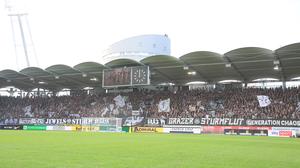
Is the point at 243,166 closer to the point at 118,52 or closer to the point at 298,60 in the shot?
the point at 298,60

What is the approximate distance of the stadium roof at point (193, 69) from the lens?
138 ft

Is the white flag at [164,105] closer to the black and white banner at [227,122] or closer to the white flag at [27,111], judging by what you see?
the black and white banner at [227,122]

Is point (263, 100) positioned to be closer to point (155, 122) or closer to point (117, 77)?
point (155, 122)

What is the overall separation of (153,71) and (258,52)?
52.4ft

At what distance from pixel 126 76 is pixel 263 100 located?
17503 millimetres

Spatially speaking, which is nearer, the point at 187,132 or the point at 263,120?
the point at 263,120

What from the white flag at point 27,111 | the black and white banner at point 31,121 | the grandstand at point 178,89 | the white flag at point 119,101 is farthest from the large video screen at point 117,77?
the white flag at point 27,111

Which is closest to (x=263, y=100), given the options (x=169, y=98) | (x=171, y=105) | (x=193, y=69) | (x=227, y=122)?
(x=227, y=122)

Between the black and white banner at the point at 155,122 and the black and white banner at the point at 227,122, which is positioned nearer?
the black and white banner at the point at 227,122

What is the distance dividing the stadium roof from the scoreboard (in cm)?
92

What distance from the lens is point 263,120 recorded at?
4166 cm

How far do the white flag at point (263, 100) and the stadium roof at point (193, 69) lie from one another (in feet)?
12.0

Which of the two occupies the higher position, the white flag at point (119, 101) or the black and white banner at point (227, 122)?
the white flag at point (119, 101)

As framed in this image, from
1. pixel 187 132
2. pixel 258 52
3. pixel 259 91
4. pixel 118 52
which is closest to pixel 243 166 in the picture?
pixel 258 52
